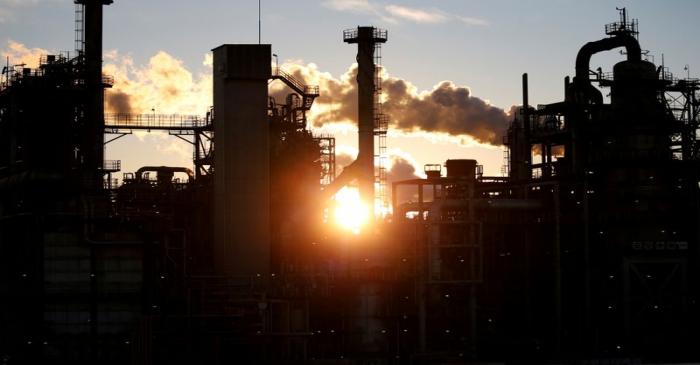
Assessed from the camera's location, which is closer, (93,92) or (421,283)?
(421,283)

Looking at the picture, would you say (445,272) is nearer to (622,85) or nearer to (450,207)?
(450,207)

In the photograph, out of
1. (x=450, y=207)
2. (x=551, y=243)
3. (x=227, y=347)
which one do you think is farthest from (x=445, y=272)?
(x=227, y=347)

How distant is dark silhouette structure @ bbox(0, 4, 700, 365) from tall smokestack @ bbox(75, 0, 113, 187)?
27 centimetres

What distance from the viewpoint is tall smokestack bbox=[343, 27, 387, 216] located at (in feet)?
299

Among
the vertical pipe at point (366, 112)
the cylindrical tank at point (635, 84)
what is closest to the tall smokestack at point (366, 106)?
the vertical pipe at point (366, 112)

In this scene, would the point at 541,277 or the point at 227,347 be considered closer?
the point at 227,347

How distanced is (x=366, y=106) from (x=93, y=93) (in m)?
19.1

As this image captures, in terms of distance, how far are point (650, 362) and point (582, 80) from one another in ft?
68.3

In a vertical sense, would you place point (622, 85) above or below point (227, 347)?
above

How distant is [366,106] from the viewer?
303 ft

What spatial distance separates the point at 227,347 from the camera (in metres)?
72.9

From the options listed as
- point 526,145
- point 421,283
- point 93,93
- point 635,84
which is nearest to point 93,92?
point 93,93

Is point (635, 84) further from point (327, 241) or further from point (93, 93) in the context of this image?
point (93, 93)

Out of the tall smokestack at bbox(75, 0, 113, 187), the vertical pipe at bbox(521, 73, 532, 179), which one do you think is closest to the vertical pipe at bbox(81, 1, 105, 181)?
Answer: the tall smokestack at bbox(75, 0, 113, 187)
